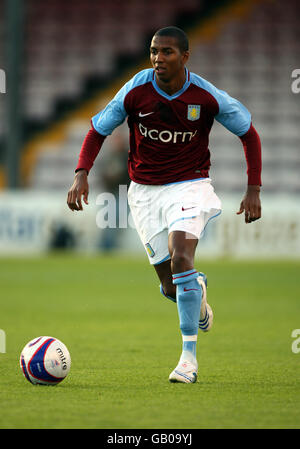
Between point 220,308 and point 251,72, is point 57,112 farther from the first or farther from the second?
point 220,308

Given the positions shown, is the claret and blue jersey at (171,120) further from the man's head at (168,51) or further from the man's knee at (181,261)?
the man's knee at (181,261)

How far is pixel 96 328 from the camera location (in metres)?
7.82

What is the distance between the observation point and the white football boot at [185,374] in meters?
4.93

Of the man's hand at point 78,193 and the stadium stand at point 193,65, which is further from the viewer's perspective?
the stadium stand at point 193,65

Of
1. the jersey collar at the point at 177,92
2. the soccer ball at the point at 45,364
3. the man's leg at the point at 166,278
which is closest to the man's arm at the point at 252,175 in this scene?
the jersey collar at the point at 177,92

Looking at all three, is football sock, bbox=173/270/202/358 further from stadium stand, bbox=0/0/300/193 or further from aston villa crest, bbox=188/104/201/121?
stadium stand, bbox=0/0/300/193

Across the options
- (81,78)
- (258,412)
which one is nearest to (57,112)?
(81,78)

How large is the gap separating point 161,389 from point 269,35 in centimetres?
1732

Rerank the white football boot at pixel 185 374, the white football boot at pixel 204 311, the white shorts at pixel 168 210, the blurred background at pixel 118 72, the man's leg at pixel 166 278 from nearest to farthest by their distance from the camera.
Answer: the white football boot at pixel 185 374 < the white shorts at pixel 168 210 < the man's leg at pixel 166 278 < the white football boot at pixel 204 311 < the blurred background at pixel 118 72

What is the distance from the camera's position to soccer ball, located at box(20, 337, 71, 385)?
4832 millimetres

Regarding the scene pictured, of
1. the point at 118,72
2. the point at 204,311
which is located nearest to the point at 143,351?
the point at 204,311

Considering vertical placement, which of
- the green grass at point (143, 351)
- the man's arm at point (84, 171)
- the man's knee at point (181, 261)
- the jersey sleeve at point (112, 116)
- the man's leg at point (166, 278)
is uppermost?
the jersey sleeve at point (112, 116)

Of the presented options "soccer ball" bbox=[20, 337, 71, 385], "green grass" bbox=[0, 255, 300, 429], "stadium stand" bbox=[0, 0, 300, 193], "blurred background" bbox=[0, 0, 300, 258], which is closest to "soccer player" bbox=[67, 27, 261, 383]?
"green grass" bbox=[0, 255, 300, 429]

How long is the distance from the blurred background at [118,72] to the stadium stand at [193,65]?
2 centimetres
